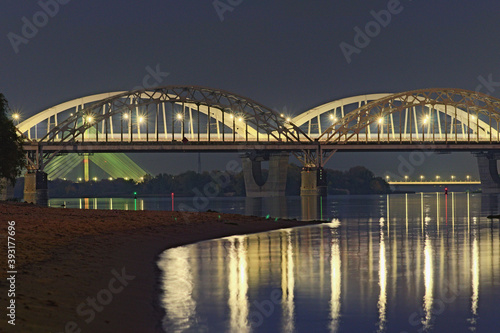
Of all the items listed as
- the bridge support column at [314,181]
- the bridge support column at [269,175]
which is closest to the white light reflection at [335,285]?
the bridge support column at [314,181]

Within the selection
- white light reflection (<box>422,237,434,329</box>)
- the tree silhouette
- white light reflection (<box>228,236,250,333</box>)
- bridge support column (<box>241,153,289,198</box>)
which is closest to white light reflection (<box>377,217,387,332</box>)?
white light reflection (<box>422,237,434,329</box>)

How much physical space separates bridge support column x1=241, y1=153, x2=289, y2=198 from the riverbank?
13391 cm

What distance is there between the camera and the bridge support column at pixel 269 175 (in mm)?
180250

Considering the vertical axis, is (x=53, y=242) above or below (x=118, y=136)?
below

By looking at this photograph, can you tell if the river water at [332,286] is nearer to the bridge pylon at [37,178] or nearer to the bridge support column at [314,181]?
the bridge pylon at [37,178]

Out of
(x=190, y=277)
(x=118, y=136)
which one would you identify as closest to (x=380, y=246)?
(x=190, y=277)

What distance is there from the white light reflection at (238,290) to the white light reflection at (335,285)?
7.25 ft

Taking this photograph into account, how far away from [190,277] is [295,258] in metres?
6.98

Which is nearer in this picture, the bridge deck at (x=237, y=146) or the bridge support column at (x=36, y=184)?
the bridge support column at (x=36, y=184)

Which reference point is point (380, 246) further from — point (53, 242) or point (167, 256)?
point (53, 242)

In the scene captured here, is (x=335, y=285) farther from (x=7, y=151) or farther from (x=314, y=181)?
(x=314, y=181)

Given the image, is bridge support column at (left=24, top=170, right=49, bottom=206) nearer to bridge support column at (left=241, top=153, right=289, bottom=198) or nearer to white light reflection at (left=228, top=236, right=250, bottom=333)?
bridge support column at (left=241, top=153, right=289, bottom=198)

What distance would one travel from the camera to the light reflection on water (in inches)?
731

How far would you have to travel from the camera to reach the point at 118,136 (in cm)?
18288
